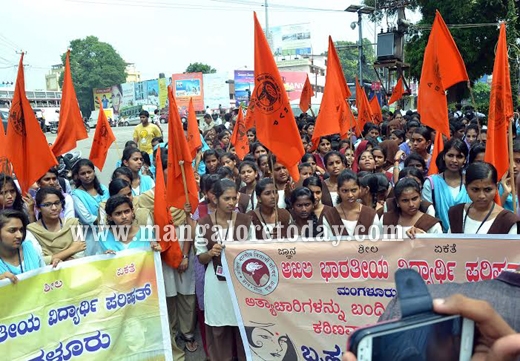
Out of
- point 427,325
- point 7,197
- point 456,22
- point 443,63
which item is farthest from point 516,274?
point 456,22

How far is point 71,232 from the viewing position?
3.78 m

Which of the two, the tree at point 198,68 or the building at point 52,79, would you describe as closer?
the tree at point 198,68

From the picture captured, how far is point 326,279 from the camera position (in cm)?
321

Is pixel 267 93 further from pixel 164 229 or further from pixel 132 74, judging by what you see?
pixel 132 74

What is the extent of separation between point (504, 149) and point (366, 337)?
3.68 meters

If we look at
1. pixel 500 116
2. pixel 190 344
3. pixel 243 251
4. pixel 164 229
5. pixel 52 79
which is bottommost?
pixel 190 344

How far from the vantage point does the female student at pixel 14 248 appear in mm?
3014

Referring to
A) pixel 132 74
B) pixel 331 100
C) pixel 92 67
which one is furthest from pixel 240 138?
pixel 132 74

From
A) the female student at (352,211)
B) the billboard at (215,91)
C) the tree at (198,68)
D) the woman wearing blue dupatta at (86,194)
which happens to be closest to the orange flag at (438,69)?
the female student at (352,211)

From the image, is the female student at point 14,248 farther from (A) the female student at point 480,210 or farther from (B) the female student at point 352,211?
(A) the female student at point 480,210

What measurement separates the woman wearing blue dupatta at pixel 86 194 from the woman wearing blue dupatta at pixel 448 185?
3.06 m

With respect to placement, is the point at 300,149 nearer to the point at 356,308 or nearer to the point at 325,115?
the point at 356,308

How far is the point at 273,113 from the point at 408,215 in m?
1.35

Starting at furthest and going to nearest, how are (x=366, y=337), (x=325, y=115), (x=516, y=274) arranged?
(x=325, y=115) → (x=516, y=274) → (x=366, y=337)
